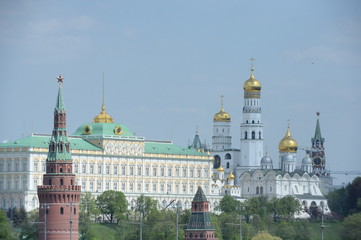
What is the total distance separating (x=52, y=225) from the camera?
648 feet

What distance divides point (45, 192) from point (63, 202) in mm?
2534

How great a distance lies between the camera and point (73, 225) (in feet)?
651

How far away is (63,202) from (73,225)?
2930 mm

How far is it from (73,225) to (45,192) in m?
5.17

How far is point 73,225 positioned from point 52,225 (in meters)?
2.49

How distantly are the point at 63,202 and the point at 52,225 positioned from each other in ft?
10.2

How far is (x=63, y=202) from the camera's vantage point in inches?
7830

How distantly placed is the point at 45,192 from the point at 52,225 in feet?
14.2

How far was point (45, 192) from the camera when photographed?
655 feet
